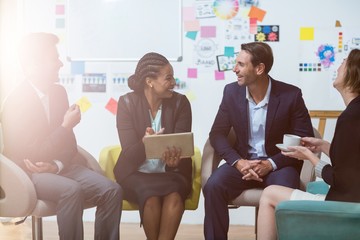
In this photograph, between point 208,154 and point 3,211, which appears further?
point 208,154

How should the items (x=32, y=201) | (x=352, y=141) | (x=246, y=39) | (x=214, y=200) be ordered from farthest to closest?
(x=246, y=39) → (x=214, y=200) → (x=32, y=201) → (x=352, y=141)

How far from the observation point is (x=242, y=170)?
2863 mm

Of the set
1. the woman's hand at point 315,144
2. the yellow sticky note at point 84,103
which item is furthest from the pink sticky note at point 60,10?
the woman's hand at point 315,144

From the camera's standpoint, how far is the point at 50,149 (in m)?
2.77

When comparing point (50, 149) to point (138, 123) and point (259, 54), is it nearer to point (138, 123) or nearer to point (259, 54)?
point (138, 123)

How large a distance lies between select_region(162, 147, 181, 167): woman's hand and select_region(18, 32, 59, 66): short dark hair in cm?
83

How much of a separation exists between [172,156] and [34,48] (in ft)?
3.04

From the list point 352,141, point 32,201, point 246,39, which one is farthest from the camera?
point 246,39

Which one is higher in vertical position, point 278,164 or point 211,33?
point 211,33

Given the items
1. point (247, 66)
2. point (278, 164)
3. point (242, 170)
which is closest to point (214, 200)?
point (242, 170)

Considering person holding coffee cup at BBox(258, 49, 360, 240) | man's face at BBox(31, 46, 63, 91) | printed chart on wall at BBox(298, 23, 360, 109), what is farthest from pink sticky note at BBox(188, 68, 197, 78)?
person holding coffee cup at BBox(258, 49, 360, 240)

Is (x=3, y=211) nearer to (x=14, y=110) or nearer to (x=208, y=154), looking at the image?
(x=14, y=110)

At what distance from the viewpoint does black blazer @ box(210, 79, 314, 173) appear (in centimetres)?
291

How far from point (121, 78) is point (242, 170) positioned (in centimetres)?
130
